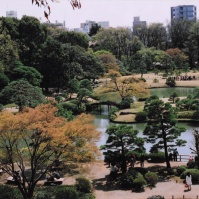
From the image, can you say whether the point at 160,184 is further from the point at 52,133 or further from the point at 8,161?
the point at 8,161

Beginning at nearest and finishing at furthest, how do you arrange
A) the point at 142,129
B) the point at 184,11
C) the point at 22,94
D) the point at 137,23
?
the point at 142,129 → the point at 22,94 → the point at 184,11 → the point at 137,23

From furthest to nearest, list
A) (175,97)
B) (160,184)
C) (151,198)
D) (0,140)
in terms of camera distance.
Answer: (175,97), (160,184), (0,140), (151,198)

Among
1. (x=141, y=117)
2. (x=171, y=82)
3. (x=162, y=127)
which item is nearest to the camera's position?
(x=162, y=127)

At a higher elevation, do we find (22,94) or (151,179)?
(22,94)

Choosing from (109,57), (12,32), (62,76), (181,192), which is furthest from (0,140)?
(109,57)

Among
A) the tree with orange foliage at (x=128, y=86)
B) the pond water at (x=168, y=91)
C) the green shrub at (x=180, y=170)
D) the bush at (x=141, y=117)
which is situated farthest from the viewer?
the pond water at (x=168, y=91)

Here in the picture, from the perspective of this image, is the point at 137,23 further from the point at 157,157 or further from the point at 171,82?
the point at 157,157

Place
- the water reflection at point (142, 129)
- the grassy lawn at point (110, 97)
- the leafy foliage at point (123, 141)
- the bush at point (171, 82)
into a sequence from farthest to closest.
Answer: the bush at point (171, 82) < the grassy lawn at point (110, 97) < the water reflection at point (142, 129) < the leafy foliage at point (123, 141)

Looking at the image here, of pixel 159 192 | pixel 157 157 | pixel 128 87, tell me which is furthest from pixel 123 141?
pixel 128 87

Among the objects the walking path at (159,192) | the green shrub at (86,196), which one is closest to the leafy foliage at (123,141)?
the walking path at (159,192)

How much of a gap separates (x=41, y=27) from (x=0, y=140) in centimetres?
3967

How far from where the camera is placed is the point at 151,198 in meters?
16.3

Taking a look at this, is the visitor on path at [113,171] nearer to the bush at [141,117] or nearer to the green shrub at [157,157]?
the green shrub at [157,157]

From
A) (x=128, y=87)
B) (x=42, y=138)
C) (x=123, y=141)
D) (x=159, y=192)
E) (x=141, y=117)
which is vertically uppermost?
(x=128, y=87)
